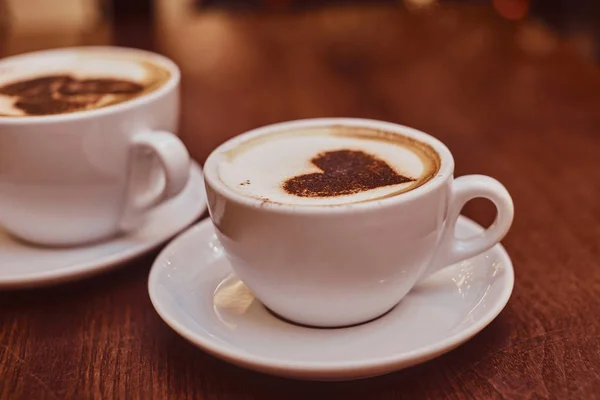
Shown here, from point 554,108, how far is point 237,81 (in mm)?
604

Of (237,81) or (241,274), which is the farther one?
(237,81)

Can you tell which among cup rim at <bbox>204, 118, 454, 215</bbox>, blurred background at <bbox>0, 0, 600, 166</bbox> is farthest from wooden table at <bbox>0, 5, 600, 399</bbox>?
cup rim at <bbox>204, 118, 454, 215</bbox>

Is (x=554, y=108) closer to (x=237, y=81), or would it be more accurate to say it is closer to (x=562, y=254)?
(x=562, y=254)

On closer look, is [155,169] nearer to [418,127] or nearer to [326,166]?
[326,166]

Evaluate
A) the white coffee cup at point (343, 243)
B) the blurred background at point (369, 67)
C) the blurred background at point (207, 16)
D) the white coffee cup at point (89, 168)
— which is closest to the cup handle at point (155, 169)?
the white coffee cup at point (89, 168)

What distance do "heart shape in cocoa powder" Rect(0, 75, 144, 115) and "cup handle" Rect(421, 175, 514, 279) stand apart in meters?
0.41

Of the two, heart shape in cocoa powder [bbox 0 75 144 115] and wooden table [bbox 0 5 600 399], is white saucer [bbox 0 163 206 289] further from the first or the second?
heart shape in cocoa powder [bbox 0 75 144 115]

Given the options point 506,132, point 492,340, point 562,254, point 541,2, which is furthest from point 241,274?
point 541,2

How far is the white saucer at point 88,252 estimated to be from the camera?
735mm

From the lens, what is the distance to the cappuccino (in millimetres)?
823

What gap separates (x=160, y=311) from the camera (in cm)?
64

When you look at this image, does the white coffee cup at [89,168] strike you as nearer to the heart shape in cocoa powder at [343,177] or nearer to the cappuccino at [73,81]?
the cappuccino at [73,81]

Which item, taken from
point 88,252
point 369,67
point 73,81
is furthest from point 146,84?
point 369,67

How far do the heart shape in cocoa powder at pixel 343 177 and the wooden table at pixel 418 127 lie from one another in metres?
0.16
